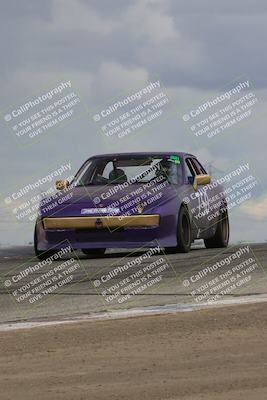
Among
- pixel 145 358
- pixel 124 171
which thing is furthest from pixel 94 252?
pixel 145 358

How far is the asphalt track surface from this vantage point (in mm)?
10662

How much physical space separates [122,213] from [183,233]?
111 cm

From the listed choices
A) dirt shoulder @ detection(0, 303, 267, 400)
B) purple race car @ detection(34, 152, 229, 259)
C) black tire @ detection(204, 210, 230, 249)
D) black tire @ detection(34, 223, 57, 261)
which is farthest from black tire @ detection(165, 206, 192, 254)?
dirt shoulder @ detection(0, 303, 267, 400)

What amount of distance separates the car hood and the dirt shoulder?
518 cm

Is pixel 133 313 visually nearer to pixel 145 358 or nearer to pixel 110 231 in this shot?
pixel 145 358

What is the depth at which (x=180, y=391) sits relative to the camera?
21.9 feet

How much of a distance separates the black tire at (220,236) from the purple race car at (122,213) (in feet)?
5.85

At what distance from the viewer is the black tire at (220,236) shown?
1809 centimetres

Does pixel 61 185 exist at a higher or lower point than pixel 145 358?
higher

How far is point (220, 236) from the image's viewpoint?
18188 millimetres

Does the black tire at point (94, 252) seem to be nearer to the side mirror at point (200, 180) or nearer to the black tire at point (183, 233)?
the black tire at point (183, 233)

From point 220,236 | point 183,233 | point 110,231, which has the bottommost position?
point 220,236

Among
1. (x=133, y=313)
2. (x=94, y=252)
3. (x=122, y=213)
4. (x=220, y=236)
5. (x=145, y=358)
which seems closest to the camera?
(x=145, y=358)

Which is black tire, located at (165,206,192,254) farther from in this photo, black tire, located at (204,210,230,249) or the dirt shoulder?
the dirt shoulder
